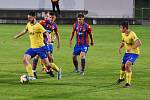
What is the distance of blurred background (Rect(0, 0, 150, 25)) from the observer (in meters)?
53.3

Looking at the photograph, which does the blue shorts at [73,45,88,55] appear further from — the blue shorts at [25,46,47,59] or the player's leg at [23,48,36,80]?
the player's leg at [23,48,36,80]

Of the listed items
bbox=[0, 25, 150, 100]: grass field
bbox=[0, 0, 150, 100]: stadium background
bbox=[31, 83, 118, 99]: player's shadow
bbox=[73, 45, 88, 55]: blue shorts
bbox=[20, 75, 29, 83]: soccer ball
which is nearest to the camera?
bbox=[31, 83, 118, 99]: player's shadow

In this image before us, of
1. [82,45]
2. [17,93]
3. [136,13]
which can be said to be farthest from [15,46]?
[136,13]

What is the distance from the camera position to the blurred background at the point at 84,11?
53344 mm

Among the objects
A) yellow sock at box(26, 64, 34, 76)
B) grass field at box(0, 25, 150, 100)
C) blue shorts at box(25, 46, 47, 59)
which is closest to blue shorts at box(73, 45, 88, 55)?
grass field at box(0, 25, 150, 100)

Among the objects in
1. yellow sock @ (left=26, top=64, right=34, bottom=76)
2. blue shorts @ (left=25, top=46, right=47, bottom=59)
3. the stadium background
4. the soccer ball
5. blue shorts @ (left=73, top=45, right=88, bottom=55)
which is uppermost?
blue shorts @ (left=25, top=46, right=47, bottom=59)

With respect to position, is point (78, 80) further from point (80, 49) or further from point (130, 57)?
point (80, 49)

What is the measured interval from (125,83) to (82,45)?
12.6 feet

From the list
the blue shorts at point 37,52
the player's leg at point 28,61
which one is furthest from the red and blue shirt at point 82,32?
the player's leg at point 28,61

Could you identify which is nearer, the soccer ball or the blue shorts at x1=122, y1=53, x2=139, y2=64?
the blue shorts at x1=122, y1=53, x2=139, y2=64

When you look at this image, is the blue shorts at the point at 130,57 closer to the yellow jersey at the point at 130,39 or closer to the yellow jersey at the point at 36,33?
the yellow jersey at the point at 130,39

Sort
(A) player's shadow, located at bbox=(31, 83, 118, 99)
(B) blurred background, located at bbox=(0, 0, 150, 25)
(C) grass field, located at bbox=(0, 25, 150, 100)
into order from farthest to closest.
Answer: (B) blurred background, located at bbox=(0, 0, 150, 25)
(C) grass field, located at bbox=(0, 25, 150, 100)
(A) player's shadow, located at bbox=(31, 83, 118, 99)

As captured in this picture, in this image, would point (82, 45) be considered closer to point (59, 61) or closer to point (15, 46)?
point (59, 61)

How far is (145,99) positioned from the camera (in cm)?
1425
